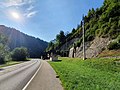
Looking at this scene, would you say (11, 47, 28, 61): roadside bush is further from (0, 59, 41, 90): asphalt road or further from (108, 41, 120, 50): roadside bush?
(0, 59, 41, 90): asphalt road

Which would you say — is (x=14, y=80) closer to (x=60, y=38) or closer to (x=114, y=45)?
(x=114, y=45)

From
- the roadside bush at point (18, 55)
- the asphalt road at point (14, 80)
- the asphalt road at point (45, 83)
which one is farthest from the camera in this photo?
the roadside bush at point (18, 55)

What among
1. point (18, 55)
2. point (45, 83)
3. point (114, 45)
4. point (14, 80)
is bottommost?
point (45, 83)

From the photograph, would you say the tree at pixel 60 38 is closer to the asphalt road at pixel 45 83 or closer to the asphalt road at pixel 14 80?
the asphalt road at pixel 14 80

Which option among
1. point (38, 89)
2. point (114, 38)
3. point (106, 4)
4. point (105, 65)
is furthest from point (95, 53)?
point (38, 89)

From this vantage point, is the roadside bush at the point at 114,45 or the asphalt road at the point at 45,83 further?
the roadside bush at the point at 114,45

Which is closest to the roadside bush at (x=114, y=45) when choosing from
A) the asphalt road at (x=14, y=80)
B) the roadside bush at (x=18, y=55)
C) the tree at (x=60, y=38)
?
the asphalt road at (x=14, y=80)

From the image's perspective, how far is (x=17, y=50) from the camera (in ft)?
430

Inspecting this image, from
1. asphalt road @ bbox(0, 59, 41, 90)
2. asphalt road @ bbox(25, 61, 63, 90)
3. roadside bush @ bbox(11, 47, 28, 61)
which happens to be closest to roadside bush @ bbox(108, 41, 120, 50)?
asphalt road @ bbox(0, 59, 41, 90)

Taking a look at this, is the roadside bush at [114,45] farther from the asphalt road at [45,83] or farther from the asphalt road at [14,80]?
the asphalt road at [45,83]

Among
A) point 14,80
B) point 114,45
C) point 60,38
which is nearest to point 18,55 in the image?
point 60,38

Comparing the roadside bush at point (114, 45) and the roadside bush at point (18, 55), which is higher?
the roadside bush at point (18, 55)

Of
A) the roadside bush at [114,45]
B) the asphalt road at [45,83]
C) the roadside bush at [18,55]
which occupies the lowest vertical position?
the asphalt road at [45,83]

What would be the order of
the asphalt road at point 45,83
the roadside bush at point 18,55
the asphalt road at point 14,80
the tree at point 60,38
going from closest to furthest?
the asphalt road at point 45,83 < the asphalt road at point 14,80 < the roadside bush at point 18,55 < the tree at point 60,38
